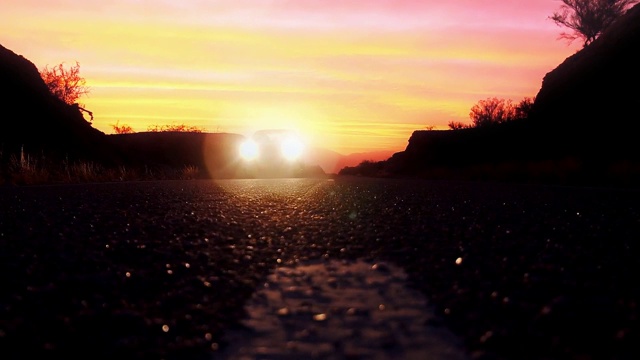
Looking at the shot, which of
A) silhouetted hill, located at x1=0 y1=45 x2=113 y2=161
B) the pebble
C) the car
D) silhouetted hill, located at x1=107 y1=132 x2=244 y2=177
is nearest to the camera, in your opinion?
the pebble

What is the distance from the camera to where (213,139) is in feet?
177

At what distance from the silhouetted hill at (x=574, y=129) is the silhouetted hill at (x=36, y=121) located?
54.1ft

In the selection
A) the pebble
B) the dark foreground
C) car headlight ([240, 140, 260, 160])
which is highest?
car headlight ([240, 140, 260, 160])

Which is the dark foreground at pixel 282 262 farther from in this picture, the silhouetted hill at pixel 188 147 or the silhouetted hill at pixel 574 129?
the silhouetted hill at pixel 188 147

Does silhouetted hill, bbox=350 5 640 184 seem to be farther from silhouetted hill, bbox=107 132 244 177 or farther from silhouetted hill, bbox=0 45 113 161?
silhouetted hill, bbox=107 132 244 177

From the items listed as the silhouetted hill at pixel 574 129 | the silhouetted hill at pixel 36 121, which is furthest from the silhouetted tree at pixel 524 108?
the silhouetted hill at pixel 36 121

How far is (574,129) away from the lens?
31078 mm

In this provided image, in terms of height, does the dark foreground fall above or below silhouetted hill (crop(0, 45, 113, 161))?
below

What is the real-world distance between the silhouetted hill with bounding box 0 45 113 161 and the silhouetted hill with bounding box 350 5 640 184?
16.5 metres

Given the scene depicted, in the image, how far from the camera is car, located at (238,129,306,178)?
37531 mm

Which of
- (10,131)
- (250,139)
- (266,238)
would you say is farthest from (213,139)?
(266,238)

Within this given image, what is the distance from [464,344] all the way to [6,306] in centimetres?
256

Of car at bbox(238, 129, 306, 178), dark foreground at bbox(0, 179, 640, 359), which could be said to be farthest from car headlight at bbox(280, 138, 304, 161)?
dark foreground at bbox(0, 179, 640, 359)

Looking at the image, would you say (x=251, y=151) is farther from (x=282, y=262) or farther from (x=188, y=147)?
(x=282, y=262)
